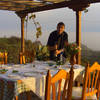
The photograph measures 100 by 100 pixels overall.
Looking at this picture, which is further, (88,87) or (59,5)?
(59,5)

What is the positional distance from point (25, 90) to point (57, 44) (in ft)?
6.45

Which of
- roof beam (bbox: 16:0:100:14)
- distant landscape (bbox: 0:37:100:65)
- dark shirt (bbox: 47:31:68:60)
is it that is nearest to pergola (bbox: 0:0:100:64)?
roof beam (bbox: 16:0:100:14)

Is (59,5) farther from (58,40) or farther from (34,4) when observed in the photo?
(58,40)

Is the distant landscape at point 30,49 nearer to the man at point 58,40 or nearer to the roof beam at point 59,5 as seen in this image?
the roof beam at point 59,5

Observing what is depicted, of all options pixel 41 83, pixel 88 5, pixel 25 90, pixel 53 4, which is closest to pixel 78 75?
pixel 41 83

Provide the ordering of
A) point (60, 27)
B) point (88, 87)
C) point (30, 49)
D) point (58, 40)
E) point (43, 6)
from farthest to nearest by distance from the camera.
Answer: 1. point (30, 49)
2. point (43, 6)
3. point (58, 40)
4. point (60, 27)
5. point (88, 87)

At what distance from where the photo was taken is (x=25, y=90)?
2.58m

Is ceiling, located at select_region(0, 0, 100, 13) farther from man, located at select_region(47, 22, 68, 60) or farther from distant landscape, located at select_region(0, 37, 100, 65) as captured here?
distant landscape, located at select_region(0, 37, 100, 65)

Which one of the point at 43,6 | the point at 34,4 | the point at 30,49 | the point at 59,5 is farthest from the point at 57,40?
the point at 30,49

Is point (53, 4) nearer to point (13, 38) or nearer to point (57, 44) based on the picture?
point (57, 44)

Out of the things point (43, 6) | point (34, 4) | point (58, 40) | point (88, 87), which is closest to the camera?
point (88, 87)

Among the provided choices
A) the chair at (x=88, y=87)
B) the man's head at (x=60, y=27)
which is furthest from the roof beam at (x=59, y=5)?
the chair at (x=88, y=87)

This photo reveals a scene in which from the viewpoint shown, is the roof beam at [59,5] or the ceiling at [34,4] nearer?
the roof beam at [59,5]

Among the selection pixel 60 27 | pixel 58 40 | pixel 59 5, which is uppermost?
pixel 59 5
